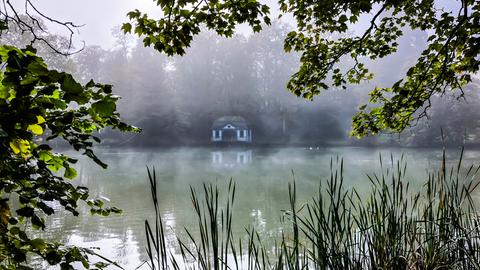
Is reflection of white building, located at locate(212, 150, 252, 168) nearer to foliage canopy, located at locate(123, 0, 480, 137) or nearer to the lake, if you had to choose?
the lake

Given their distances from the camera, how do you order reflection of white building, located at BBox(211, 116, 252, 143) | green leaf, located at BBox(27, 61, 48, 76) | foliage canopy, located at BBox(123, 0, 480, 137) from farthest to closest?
reflection of white building, located at BBox(211, 116, 252, 143) → foliage canopy, located at BBox(123, 0, 480, 137) → green leaf, located at BBox(27, 61, 48, 76)

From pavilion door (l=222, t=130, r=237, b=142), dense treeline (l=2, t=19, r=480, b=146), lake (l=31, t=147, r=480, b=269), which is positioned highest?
dense treeline (l=2, t=19, r=480, b=146)

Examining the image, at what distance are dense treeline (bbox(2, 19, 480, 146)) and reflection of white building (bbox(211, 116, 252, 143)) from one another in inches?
119

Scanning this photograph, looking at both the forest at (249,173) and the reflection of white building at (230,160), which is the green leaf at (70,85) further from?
the reflection of white building at (230,160)

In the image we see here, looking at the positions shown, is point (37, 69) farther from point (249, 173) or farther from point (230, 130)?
point (230, 130)

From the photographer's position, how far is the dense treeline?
47344 mm

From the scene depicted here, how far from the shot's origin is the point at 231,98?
55.4 m

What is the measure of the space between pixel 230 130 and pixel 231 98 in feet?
35.6

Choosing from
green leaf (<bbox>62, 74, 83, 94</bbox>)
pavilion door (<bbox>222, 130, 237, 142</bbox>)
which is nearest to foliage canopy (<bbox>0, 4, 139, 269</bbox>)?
green leaf (<bbox>62, 74, 83, 94</bbox>)

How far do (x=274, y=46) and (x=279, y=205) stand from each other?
51455 mm

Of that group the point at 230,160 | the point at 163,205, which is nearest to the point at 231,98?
the point at 230,160

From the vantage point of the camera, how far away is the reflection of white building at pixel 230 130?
45.7 meters

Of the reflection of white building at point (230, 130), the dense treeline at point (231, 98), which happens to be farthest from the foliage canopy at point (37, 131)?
the dense treeline at point (231, 98)

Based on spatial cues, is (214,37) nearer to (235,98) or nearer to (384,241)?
(235,98)
